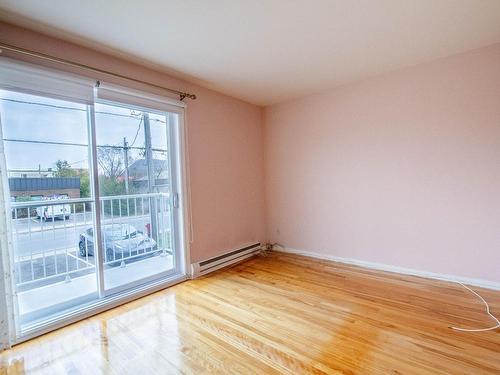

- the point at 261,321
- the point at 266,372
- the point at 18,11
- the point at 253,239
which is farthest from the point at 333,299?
the point at 18,11

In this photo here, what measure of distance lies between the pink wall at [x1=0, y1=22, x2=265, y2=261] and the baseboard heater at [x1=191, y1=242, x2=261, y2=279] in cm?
8

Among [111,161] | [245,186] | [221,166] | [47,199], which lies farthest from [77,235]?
[245,186]

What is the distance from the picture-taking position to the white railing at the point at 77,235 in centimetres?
212

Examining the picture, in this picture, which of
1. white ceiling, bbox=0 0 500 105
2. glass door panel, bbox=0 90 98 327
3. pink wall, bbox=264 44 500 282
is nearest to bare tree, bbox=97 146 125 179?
glass door panel, bbox=0 90 98 327

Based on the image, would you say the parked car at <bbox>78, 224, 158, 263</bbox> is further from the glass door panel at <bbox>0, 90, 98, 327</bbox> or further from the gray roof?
the gray roof

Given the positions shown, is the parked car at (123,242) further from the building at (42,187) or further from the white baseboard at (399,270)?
the white baseboard at (399,270)

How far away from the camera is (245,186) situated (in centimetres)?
367

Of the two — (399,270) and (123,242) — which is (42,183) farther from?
(399,270)

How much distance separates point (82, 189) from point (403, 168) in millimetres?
3237

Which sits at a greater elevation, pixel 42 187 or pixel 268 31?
pixel 268 31

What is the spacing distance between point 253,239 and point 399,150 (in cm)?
224

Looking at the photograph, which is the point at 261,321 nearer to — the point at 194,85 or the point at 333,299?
the point at 333,299

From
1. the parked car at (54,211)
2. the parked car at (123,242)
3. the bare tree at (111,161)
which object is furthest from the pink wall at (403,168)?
the parked car at (54,211)

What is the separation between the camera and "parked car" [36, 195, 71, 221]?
2.13m
